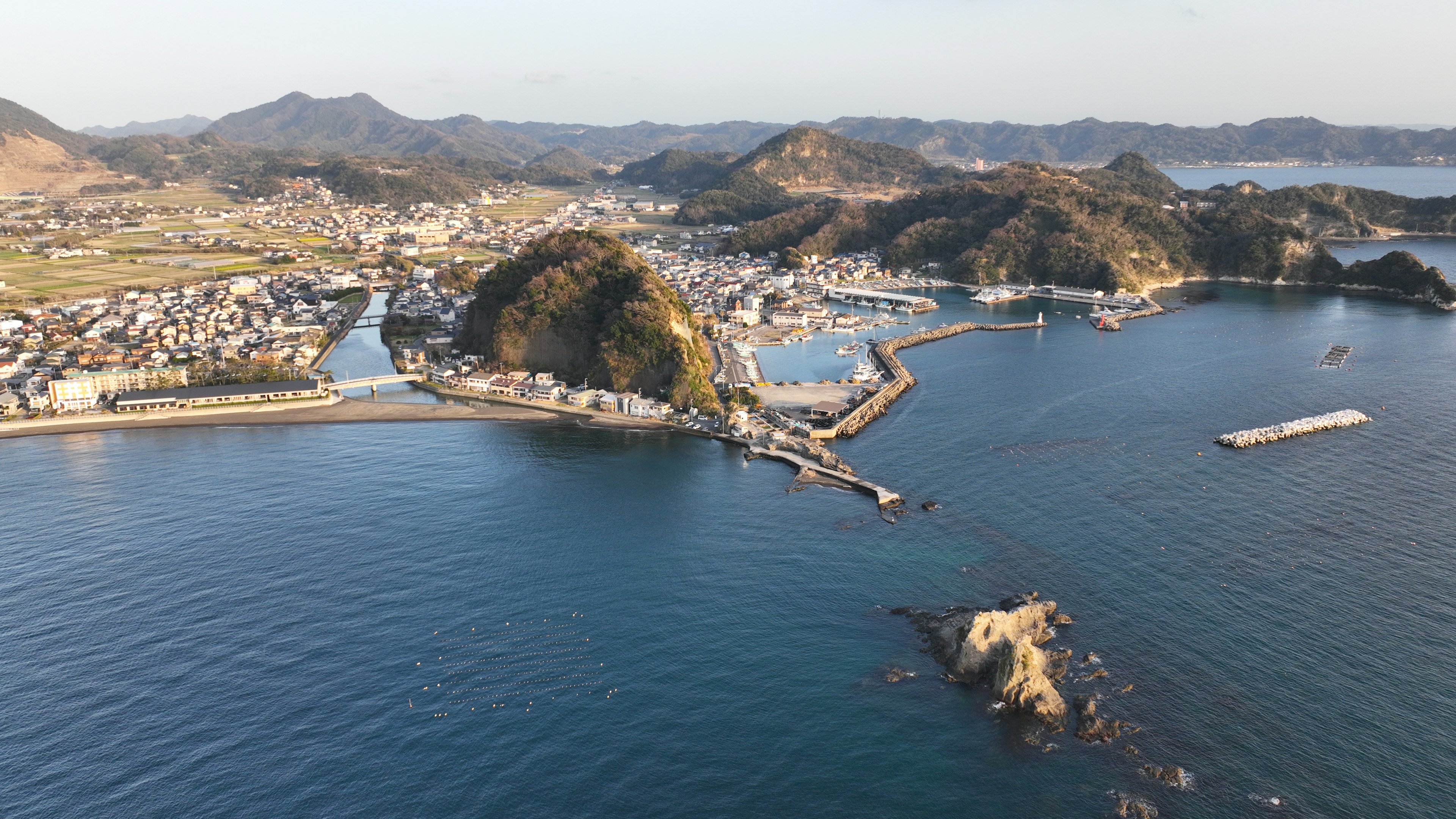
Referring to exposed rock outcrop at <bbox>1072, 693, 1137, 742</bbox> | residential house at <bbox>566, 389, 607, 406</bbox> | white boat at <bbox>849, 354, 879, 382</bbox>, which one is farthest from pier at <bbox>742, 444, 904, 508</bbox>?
white boat at <bbox>849, 354, 879, 382</bbox>

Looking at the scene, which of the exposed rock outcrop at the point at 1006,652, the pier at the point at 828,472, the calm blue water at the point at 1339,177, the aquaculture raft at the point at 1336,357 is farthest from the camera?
the calm blue water at the point at 1339,177

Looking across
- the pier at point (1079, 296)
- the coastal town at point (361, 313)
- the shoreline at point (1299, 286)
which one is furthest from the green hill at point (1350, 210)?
the coastal town at point (361, 313)

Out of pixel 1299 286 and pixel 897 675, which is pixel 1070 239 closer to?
pixel 1299 286

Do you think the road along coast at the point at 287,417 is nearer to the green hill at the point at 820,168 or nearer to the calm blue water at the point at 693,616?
the calm blue water at the point at 693,616

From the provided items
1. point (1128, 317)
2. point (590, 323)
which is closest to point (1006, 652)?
point (590, 323)

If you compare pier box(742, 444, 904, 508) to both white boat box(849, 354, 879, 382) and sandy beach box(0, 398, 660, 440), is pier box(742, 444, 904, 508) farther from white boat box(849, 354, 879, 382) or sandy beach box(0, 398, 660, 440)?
white boat box(849, 354, 879, 382)

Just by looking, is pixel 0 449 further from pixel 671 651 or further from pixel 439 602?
pixel 671 651
